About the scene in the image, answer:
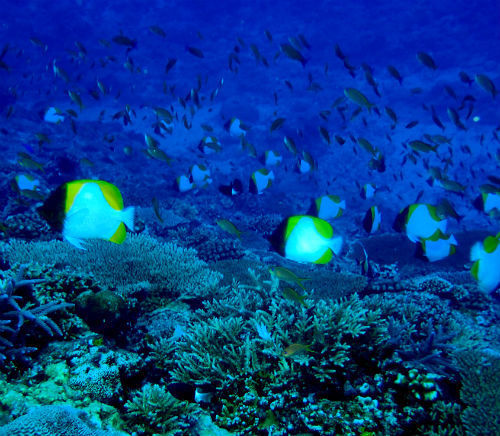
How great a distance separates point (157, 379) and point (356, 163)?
28699 millimetres

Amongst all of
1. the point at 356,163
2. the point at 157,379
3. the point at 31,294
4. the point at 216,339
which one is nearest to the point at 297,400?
the point at 216,339

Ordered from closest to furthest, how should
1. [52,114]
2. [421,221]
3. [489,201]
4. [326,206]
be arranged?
[421,221], [326,206], [489,201], [52,114]

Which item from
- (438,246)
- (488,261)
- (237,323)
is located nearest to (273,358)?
(237,323)

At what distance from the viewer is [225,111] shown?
3534 cm

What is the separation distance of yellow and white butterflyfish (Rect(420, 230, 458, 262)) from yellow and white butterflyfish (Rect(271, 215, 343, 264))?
195 cm

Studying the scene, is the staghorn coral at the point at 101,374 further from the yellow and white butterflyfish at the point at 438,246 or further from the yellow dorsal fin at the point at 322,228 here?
the yellow and white butterflyfish at the point at 438,246

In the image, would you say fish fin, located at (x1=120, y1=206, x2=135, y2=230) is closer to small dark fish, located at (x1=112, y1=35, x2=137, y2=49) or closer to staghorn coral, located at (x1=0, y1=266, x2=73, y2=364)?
staghorn coral, located at (x1=0, y1=266, x2=73, y2=364)

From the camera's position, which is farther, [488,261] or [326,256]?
[488,261]

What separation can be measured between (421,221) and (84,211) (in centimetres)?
355

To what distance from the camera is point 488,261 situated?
10.4ft

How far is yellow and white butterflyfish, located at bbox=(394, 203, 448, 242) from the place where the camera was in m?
3.72

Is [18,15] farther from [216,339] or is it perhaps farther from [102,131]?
[216,339]

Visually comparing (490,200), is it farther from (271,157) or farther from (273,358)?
(273,358)

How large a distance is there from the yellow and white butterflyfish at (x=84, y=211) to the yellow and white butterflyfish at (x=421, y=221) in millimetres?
3162
